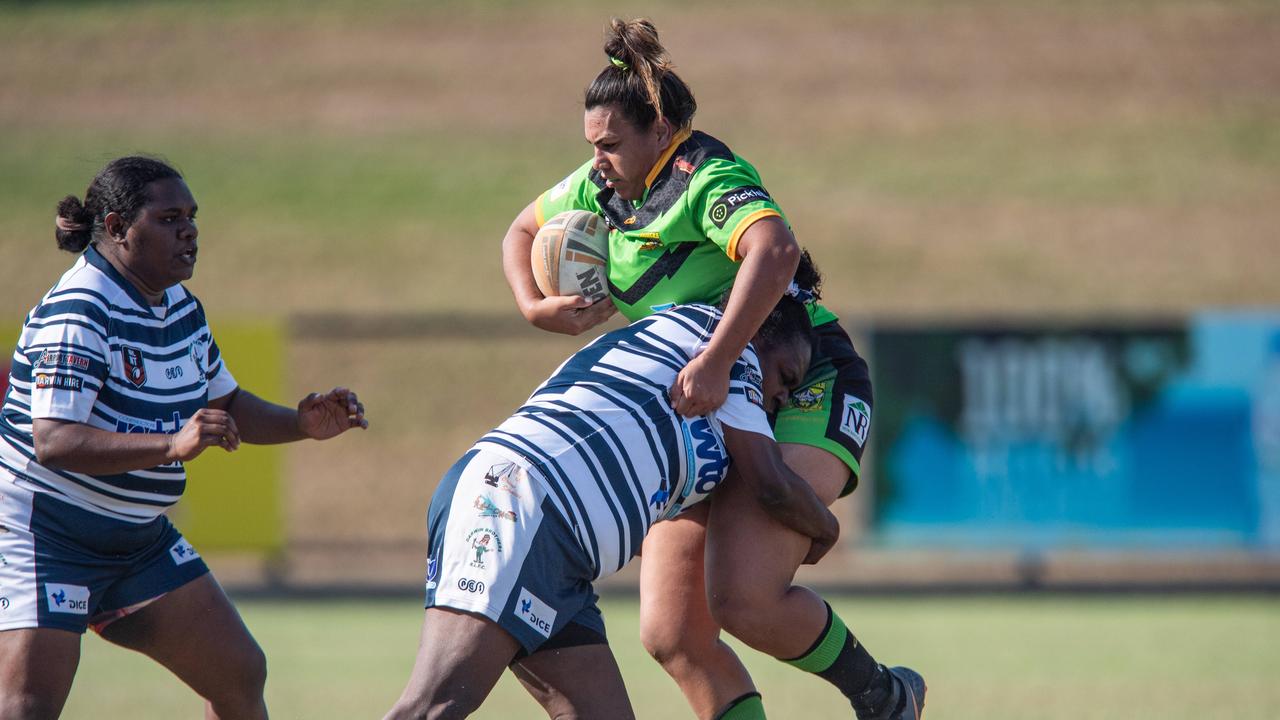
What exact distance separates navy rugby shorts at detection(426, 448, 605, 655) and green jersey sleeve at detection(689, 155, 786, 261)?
33.2 inches

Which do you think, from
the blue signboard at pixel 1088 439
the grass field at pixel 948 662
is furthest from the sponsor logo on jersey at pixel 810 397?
the blue signboard at pixel 1088 439

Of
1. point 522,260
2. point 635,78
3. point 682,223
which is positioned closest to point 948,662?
point 522,260

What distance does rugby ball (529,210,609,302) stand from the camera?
414 cm

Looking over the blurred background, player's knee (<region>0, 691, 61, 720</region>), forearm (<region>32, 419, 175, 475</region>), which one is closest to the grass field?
the blurred background

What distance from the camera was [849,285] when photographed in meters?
17.0

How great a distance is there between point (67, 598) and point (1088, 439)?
7.47m

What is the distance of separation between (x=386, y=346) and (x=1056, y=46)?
12.4 metres

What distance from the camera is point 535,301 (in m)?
4.20

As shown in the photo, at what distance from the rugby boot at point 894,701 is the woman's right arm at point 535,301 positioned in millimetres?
1291

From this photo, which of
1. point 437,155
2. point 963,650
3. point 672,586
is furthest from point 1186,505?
point 437,155

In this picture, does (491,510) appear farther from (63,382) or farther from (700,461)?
(63,382)

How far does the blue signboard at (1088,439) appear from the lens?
9.70m

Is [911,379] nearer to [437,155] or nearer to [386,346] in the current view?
[386,346]

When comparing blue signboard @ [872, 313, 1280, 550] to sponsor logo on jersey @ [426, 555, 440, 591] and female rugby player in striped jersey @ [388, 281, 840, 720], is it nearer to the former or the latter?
female rugby player in striped jersey @ [388, 281, 840, 720]
